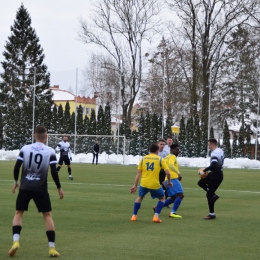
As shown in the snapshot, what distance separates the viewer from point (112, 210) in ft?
57.5

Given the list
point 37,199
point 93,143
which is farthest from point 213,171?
point 93,143

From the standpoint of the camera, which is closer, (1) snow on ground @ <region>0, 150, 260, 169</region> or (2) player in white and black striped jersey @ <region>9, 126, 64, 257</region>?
(2) player in white and black striped jersey @ <region>9, 126, 64, 257</region>

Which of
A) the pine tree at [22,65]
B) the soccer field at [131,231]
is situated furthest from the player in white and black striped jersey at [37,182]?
the pine tree at [22,65]

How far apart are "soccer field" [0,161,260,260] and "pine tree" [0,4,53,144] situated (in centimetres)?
6634

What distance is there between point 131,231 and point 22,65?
7684 cm

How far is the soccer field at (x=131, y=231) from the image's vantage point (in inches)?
421

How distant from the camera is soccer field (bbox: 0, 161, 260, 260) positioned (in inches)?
421

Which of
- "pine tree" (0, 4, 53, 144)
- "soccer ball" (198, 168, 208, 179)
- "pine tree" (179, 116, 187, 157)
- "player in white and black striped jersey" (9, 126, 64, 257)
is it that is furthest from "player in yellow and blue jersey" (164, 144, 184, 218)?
"pine tree" (0, 4, 53, 144)

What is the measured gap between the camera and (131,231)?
529 inches

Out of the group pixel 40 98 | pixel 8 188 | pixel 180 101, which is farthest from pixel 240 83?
pixel 8 188

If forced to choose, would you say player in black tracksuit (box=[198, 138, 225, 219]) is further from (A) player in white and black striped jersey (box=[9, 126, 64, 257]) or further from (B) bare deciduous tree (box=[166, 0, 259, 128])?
(B) bare deciduous tree (box=[166, 0, 259, 128])

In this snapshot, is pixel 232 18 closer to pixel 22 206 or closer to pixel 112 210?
pixel 112 210

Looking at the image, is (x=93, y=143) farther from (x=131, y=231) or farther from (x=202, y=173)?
(x=131, y=231)

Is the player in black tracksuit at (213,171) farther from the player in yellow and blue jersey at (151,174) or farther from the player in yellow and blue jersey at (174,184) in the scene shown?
the player in yellow and blue jersey at (151,174)
